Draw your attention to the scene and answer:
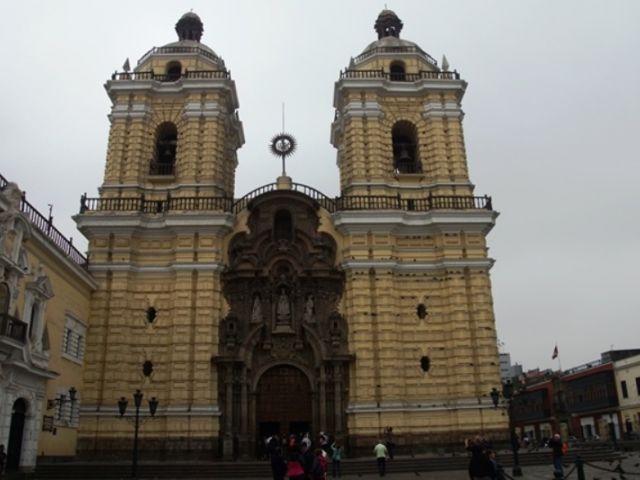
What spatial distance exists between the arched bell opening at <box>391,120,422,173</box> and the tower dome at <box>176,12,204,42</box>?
40.0 feet

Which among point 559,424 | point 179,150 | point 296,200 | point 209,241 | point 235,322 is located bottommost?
point 559,424

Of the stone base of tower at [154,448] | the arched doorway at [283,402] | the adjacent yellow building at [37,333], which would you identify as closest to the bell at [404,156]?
the arched doorway at [283,402]

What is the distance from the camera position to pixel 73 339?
25.6 metres

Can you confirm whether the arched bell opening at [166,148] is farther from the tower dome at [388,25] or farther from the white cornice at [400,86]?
the tower dome at [388,25]

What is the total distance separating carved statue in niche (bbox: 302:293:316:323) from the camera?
28.0 meters

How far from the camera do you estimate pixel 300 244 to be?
29422 mm

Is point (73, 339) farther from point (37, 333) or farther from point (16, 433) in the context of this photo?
point (16, 433)

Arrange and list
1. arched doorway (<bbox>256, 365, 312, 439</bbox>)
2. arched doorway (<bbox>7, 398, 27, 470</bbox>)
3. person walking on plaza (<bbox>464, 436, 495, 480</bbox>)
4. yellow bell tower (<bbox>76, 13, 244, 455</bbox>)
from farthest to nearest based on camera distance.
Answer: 1. arched doorway (<bbox>256, 365, 312, 439</bbox>)
2. yellow bell tower (<bbox>76, 13, 244, 455</bbox>)
3. arched doorway (<bbox>7, 398, 27, 470</bbox>)
4. person walking on plaza (<bbox>464, 436, 495, 480</bbox>)

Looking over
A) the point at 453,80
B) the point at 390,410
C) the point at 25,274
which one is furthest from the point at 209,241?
the point at 453,80

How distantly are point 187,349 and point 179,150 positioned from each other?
9754mm

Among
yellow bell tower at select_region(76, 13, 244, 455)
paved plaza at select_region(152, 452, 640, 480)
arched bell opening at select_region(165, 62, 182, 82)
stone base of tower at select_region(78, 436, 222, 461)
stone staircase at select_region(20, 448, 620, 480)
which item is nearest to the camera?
paved plaza at select_region(152, 452, 640, 480)

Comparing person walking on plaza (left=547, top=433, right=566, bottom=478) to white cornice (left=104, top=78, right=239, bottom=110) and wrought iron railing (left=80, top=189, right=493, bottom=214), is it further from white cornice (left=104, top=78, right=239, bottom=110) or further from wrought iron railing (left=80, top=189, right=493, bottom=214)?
white cornice (left=104, top=78, right=239, bottom=110)

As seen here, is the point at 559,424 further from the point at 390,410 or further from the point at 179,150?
the point at 179,150

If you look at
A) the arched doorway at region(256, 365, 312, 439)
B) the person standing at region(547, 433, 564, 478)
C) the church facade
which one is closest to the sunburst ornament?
the church facade
